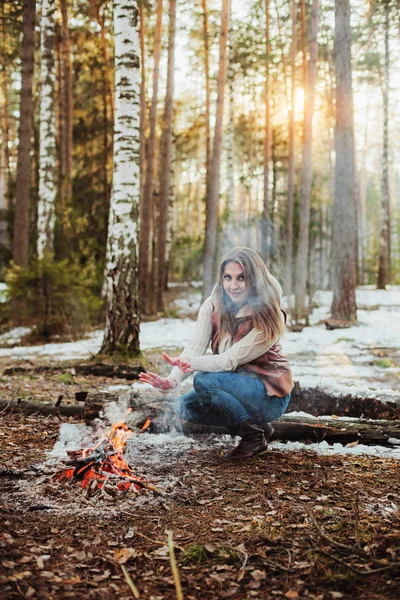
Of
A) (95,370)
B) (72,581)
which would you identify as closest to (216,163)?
(95,370)

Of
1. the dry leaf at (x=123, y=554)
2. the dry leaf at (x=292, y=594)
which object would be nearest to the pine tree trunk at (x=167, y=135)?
the dry leaf at (x=123, y=554)

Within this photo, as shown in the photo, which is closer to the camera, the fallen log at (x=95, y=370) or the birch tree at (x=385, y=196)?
the fallen log at (x=95, y=370)

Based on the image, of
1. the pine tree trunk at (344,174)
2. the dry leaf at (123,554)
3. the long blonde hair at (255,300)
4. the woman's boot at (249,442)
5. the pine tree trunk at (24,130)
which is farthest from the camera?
the pine tree trunk at (24,130)

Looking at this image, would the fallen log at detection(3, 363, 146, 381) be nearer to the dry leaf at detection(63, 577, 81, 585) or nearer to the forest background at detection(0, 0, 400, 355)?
the forest background at detection(0, 0, 400, 355)

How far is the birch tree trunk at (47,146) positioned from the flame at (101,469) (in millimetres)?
10706

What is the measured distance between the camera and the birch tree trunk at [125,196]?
8609 millimetres

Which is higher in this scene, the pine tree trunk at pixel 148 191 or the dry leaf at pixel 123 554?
the pine tree trunk at pixel 148 191

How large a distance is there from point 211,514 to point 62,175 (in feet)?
42.1

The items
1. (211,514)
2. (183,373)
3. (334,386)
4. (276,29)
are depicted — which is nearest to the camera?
(211,514)

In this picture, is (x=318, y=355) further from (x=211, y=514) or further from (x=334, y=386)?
(x=211, y=514)

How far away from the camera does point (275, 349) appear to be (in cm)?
440

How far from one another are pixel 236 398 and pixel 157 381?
638mm

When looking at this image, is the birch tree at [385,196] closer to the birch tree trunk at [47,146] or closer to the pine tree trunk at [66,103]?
the pine tree trunk at [66,103]

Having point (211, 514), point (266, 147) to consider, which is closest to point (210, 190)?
point (266, 147)
